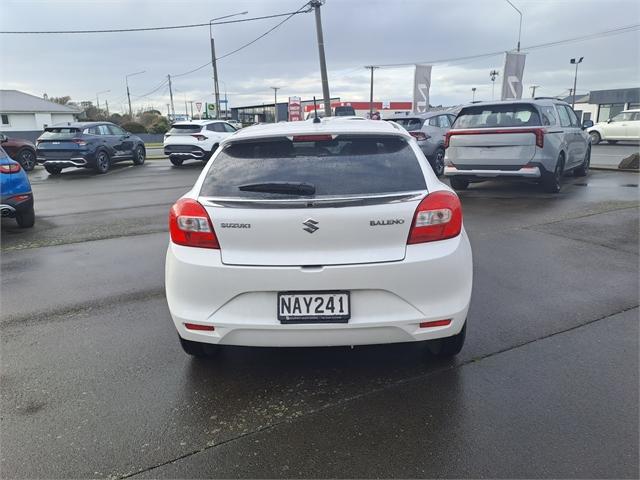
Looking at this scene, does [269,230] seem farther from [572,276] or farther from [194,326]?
[572,276]

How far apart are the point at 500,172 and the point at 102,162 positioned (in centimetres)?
1292

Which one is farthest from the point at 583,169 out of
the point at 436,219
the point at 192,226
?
the point at 192,226

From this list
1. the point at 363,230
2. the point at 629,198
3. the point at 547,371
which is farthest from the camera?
the point at 629,198

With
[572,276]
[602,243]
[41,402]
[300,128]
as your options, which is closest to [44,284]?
[41,402]

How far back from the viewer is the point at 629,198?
935 cm

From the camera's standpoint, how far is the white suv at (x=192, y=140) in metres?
18.5

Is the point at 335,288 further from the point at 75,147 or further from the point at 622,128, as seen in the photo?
the point at 622,128

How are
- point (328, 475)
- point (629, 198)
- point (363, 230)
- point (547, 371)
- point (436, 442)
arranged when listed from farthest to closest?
point (629, 198) → point (547, 371) → point (363, 230) → point (436, 442) → point (328, 475)

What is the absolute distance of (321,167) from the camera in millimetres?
3006

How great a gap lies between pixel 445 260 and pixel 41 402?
2588 millimetres

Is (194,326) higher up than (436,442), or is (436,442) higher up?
(194,326)

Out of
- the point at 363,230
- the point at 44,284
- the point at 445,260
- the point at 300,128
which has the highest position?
the point at 300,128

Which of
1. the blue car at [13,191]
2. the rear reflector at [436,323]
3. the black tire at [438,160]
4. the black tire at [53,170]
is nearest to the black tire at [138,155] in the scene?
the black tire at [53,170]

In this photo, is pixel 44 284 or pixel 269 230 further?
pixel 44 284
